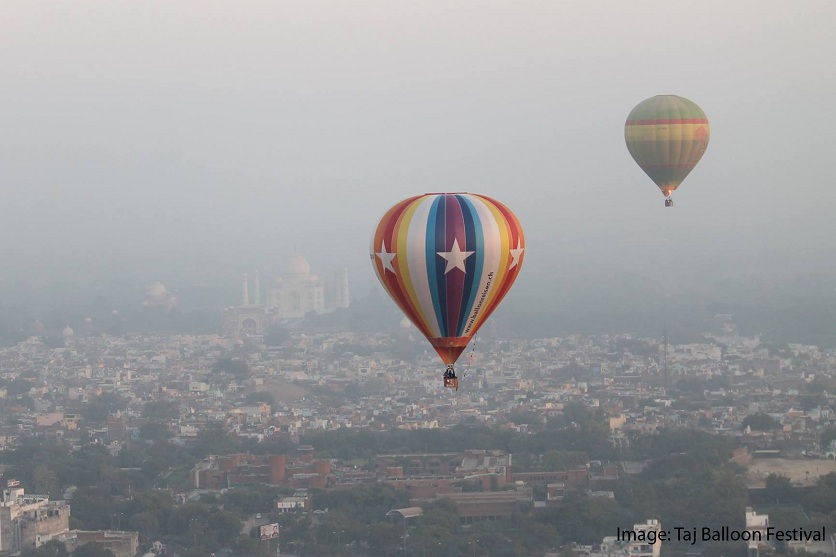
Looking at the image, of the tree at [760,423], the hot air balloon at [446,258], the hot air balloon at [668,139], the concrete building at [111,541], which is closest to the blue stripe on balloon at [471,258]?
the hot air balloon at [446,258]

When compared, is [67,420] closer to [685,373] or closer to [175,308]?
[685,373]

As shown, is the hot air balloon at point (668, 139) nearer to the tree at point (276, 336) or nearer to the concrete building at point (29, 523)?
the concrete building at point (29, 523)

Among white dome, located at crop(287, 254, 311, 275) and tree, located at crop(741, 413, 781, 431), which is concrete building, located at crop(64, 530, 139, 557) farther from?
white dome, located at crop(287, 254, 311, 275)

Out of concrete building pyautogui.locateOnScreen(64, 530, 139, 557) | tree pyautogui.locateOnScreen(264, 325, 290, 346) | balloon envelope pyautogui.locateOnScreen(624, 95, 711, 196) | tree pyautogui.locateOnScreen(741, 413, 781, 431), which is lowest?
concrete building pyautogui.locateOnScreen(64, 530, 139, 557)

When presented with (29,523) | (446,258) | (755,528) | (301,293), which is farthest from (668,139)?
(301,293)

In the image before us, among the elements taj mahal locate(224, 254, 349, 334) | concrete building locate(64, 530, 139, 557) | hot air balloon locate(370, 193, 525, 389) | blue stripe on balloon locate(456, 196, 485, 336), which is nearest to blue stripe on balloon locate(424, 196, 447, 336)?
hot air balloon locate(370, 193, 525, 389)

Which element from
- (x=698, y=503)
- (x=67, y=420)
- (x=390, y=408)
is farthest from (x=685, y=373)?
(x=698, y=503)

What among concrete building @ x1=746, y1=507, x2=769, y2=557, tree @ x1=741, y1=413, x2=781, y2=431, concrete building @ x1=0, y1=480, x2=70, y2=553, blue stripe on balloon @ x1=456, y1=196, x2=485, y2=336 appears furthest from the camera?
tree @ x1=741, y1=413, x2=781, y2=431

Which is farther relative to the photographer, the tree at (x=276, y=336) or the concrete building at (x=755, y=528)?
the tree at (x=276, y=336)
